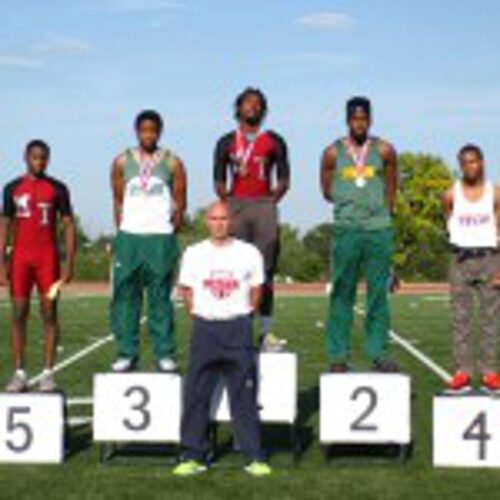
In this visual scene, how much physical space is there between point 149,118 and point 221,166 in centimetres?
60

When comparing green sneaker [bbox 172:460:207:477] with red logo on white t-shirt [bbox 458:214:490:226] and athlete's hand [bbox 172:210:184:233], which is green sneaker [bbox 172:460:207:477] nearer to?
athlete's hand [bbox 172:210:184:233]

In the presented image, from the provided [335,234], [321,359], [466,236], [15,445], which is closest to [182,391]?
[15,445]

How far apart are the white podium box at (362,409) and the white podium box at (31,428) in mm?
1601

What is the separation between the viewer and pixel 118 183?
8.20 m

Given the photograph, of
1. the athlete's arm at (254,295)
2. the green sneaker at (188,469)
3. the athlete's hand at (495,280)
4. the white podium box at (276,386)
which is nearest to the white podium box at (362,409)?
the white podium box at (276,386)

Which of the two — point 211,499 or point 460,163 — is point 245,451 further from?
point 460,163

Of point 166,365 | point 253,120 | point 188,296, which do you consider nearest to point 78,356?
point 166,365

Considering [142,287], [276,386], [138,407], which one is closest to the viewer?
[138,407]

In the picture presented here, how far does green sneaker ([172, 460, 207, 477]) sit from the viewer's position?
6898 millimetres

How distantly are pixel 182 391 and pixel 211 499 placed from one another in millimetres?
1134

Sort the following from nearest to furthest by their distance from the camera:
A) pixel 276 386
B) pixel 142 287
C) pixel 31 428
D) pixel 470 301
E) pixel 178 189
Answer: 1. pixel 31 428
2. pixel 276 386
3. pixel 178 189
4. pixel 142 287
5. pixel 470 301

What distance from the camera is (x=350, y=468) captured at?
7.07 metres

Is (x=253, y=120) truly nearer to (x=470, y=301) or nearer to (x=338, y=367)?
(x=338, y=367)

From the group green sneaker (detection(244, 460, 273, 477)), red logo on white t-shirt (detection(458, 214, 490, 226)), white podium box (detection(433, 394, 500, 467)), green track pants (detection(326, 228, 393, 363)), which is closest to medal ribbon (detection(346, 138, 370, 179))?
green track pants (detection(326, 228, 393, 363))
